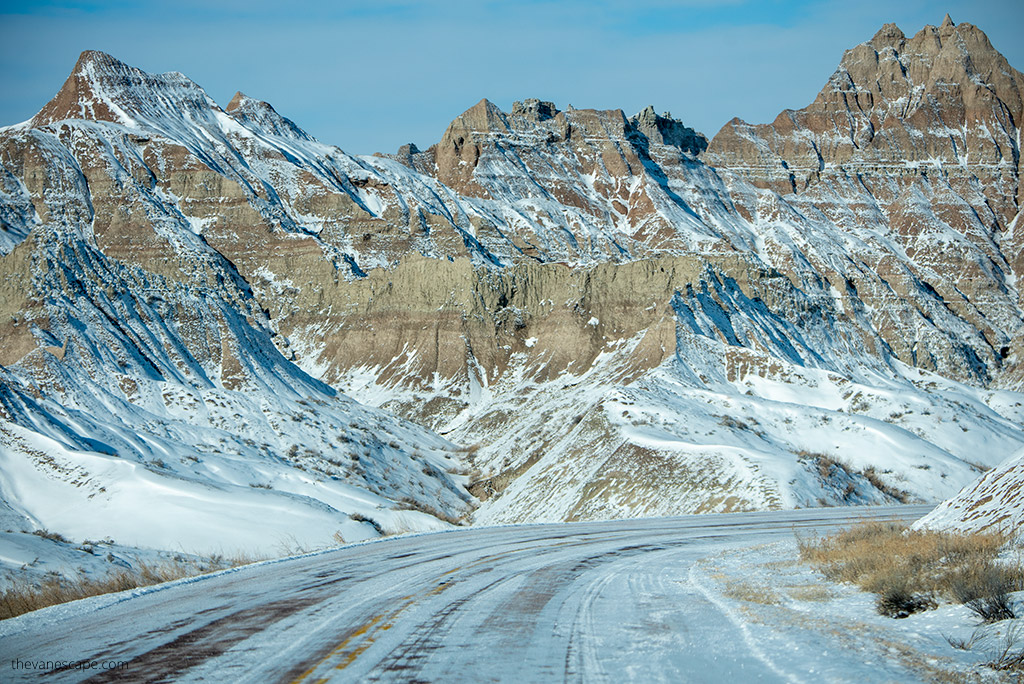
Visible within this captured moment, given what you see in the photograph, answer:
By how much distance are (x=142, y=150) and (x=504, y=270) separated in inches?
2811

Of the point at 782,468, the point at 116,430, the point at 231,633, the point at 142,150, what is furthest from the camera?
the point at 142,150

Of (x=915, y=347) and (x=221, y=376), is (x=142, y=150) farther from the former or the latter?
(x=915, y=347)

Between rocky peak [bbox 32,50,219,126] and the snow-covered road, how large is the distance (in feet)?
567

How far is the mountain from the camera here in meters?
43.2

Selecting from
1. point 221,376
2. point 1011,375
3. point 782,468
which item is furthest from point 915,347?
point 782,468

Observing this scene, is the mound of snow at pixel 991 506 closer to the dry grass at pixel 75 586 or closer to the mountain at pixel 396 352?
the dry grass at pixel 75 586

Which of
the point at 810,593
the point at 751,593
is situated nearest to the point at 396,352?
the point at 751,593

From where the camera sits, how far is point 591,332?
10800 centimetres

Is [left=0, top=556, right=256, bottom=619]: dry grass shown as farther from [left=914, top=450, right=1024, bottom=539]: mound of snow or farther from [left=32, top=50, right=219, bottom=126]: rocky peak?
[left=32, top=50, right=219, bottom=126]: rocky peak

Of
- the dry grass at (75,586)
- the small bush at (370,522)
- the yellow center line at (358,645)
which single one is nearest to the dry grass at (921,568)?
the yellow center line at (358,645)

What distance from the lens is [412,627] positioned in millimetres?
10570

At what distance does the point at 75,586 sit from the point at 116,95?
180171mm

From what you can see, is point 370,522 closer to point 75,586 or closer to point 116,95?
point 75,586

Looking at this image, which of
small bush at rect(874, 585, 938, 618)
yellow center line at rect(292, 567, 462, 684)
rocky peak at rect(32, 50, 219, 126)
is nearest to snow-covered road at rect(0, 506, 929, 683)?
yellow center line at rect(292, 567, 462, 684)
